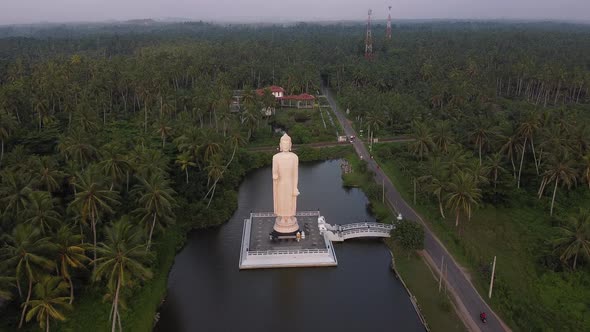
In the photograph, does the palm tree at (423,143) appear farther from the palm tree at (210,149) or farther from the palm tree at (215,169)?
the palm tree at (215,169)

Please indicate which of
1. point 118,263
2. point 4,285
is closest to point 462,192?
point 118,263

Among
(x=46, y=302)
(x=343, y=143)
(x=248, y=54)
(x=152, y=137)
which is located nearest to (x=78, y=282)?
(x=46, y=302)

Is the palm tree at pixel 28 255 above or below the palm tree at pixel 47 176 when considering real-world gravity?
below

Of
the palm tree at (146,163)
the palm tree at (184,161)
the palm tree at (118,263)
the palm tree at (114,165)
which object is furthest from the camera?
the palm tree at (184,161)

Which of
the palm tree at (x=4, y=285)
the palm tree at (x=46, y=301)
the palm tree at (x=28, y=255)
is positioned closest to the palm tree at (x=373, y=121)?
the palm tree at (x=28, y=255)

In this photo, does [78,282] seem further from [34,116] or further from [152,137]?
[34,116]

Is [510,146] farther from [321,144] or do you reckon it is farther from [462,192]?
[321,144]
